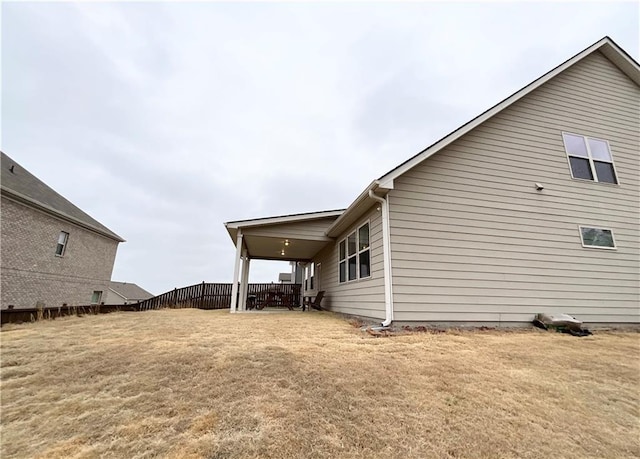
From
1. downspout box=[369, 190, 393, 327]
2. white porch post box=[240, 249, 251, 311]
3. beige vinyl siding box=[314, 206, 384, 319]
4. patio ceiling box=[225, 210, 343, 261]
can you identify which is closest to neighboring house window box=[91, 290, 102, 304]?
white porch post box=[240, 249, 251, 311]

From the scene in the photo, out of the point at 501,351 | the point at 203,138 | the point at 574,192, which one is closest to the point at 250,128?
the point at 203,138

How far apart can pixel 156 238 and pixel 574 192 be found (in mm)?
35220

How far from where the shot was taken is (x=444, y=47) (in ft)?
38.2

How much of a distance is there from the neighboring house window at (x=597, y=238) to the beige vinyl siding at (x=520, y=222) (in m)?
0.15

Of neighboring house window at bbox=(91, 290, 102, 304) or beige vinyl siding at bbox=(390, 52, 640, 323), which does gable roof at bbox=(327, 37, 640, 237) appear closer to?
beige vinyl siding at bbox=(390, 52, 640, 323)

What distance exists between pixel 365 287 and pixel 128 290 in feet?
119

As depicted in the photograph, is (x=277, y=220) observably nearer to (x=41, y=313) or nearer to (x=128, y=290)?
(x=41, y=313)

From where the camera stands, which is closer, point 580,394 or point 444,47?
point 580,394

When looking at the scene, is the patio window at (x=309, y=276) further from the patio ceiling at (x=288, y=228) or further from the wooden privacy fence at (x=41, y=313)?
the wooden privacy fence at (x=41, y=313)

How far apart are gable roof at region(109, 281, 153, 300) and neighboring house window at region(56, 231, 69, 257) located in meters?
18.0

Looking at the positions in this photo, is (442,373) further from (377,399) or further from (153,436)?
(153,436)

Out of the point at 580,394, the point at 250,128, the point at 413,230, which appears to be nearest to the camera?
the point at 580,394

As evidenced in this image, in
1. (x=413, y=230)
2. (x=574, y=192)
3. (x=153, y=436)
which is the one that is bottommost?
(x=153, y=436)

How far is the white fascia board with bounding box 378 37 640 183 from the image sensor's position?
19.8 ft
